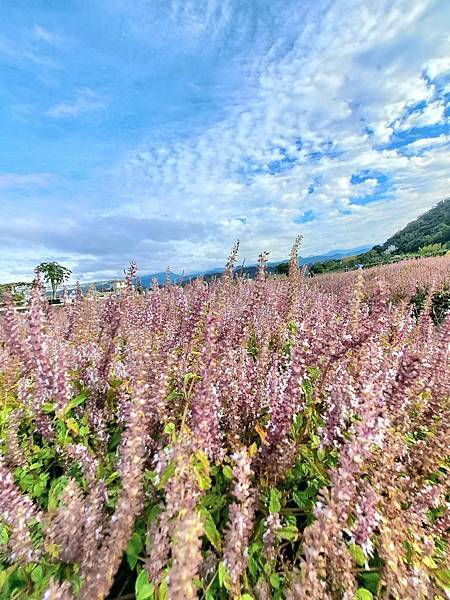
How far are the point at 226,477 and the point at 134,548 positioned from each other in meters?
0.48

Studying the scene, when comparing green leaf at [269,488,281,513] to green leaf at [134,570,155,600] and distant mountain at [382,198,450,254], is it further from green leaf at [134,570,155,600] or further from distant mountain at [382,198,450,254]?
distant mountain at [382,198,450,254]

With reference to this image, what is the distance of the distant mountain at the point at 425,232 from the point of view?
169 ft

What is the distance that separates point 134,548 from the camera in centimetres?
146

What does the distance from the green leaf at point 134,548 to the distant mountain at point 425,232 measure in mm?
54130

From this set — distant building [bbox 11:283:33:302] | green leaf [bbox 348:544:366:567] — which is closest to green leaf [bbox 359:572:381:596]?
green leaf [bbox 348:544:366:567]

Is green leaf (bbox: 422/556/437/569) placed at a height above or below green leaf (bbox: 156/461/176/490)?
below

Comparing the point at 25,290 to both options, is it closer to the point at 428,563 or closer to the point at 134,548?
the point at 134,548

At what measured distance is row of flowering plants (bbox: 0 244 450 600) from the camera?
126 cm

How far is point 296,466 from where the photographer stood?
195 cm

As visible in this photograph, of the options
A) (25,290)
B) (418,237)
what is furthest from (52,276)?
(418,237)

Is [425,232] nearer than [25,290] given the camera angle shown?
No

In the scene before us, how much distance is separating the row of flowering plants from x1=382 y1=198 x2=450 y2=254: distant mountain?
5302 centimetres

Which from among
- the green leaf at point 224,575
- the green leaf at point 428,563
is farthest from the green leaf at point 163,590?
the green leaf at point 428,563

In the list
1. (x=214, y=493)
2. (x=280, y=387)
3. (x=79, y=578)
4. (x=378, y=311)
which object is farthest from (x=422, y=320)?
(x=79, y=578)
